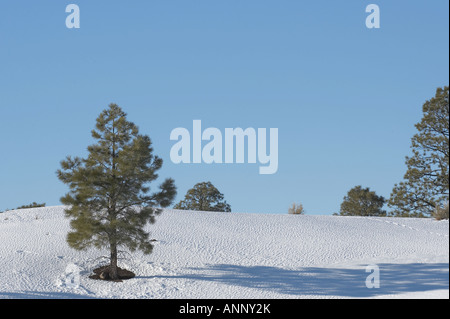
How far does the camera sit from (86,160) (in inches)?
742

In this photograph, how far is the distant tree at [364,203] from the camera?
35.6m

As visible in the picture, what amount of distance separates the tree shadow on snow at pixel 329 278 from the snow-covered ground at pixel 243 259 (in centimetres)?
3

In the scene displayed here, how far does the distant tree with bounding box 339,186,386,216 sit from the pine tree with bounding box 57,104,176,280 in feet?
64.5

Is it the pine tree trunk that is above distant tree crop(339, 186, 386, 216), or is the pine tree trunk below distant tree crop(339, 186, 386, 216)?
below

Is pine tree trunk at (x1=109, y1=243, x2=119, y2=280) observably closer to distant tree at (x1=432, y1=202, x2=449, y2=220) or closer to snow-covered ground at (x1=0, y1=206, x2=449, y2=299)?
snow-covered ground at (x1=0, y1=206, x2=449, y2=299)

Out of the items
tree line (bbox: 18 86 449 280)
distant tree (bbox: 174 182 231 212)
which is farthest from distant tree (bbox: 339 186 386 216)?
tree line (bbox: 18 86 449 280)

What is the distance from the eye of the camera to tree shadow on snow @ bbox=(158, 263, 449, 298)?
16.3 metres

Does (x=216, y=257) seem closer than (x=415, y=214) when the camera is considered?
Yes

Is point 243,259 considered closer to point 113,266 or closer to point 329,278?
point 329,278

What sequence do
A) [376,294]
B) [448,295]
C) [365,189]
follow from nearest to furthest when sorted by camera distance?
1. [448,295]
2. [376,294]
3. [365,189]

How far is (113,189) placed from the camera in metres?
18.3

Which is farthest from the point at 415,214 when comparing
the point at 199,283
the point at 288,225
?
the point at 199,283

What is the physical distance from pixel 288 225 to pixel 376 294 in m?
8.69
